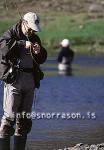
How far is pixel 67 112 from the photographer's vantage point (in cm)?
1562

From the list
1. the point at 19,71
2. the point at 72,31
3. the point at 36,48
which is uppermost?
the point at 36,48

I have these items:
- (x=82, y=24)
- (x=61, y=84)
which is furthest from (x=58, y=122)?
(x=82, y=24)

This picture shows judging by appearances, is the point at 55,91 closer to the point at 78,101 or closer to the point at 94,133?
the point at 78,101

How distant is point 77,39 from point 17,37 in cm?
3241

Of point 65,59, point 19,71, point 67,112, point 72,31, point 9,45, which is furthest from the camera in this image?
point 72,31

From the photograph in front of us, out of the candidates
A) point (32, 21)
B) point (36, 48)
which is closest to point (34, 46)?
point (36, 48)

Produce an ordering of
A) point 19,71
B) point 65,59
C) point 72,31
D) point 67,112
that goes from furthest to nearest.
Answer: point 72,31 < point 65,59 < point 67,112 < point 19,71

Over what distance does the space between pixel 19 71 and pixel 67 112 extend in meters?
5.45

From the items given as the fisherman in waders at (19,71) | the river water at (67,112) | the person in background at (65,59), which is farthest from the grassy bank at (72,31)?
the fisherman in waders at (19,71)

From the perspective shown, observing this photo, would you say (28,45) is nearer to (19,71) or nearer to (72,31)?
(19,71)

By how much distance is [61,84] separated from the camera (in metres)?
23.1

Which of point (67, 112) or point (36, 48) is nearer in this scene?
point (36, 48)

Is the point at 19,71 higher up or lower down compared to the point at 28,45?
lower down

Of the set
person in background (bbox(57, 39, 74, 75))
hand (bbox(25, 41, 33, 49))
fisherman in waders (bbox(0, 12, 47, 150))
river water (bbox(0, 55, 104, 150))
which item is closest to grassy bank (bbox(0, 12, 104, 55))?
person in background (bbox(57, 39, 74, 75))
